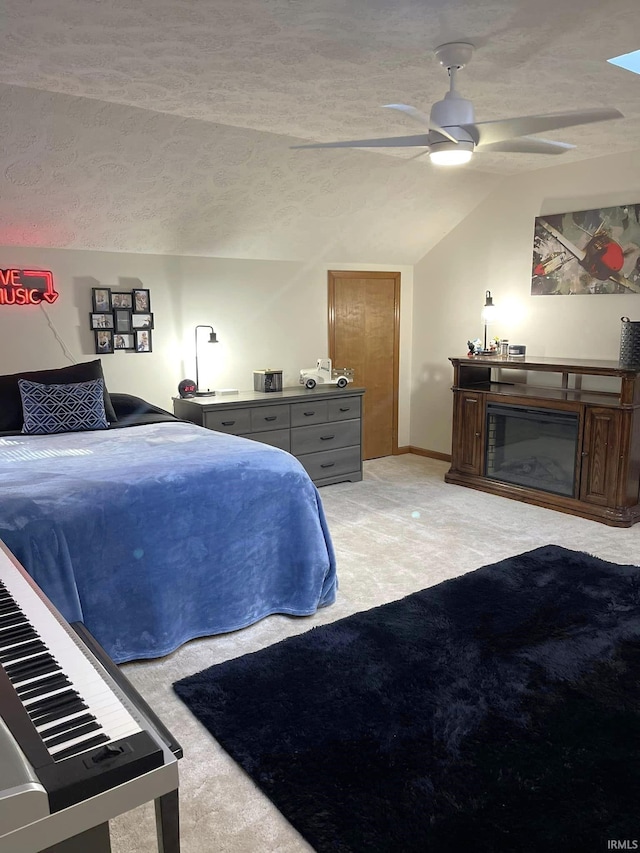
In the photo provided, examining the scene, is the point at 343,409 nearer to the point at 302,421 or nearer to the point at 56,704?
the point at 302,421

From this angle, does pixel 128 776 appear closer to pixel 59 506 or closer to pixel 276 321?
pixel 59 506

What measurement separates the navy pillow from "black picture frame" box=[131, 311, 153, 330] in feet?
1.72

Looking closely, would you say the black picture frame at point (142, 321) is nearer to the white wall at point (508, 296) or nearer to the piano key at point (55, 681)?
the white wall at point (508, 296)

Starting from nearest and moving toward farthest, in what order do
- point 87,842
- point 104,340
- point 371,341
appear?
point 87,842 → point 104,340 → point 371,341

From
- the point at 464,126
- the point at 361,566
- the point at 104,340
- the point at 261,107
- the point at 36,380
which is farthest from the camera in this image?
the point at 104,340

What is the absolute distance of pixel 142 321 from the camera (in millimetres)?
4828

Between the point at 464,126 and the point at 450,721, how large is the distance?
2182 millimetres

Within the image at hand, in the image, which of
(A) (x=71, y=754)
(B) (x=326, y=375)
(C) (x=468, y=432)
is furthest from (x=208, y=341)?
(A) (x=71, y=754)

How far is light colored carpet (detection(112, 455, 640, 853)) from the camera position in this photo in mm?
1858

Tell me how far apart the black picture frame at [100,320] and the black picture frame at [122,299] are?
8 cm

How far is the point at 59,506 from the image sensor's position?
8.23 ft

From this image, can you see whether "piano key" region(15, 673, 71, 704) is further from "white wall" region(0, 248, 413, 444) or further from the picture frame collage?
the picture frame collage

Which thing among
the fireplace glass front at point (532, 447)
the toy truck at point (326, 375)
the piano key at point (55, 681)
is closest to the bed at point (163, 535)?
the piano key at point (55, 681)

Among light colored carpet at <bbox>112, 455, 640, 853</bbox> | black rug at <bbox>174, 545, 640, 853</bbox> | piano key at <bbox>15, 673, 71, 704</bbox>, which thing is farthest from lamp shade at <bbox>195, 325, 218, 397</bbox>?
piano key at <bbox>15, 673, 71, 704</bbox>
